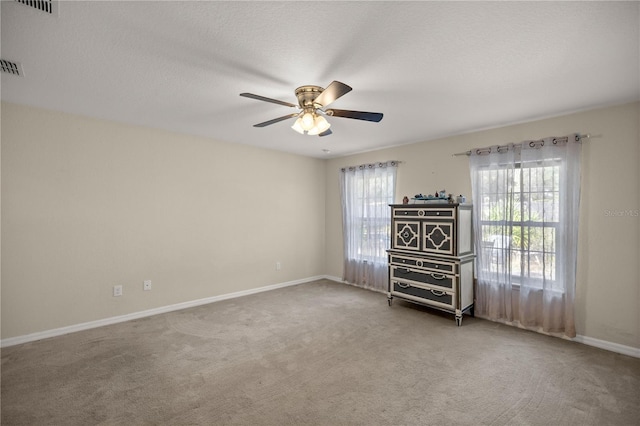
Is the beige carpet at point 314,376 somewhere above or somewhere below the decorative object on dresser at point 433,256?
below

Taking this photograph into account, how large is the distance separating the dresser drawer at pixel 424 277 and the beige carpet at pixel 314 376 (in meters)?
0.46

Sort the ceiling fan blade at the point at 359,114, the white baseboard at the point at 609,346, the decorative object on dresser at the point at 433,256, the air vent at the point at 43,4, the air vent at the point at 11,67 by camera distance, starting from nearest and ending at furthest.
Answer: the air vent at the point at 43,4
the air vent at the point at 11,67
the ceiling fan blade at the point at 359,114
the white baseboard at the point at 609,346
the decorative object on dresser at the point at 433,256

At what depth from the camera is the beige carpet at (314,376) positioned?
1.98 m

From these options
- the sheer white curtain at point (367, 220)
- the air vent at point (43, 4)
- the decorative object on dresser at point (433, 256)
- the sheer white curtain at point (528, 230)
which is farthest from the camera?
the sheer white curtain at point (367, 220)

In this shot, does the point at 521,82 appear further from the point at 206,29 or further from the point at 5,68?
the point at 5,68

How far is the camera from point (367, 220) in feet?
16.7

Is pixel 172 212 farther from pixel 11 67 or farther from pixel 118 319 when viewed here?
pixel 11 67

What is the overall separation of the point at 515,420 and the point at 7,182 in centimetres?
479

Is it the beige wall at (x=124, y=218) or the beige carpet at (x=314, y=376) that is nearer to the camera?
the beige carpet at (x=314, y=376)

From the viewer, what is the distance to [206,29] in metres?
1.75

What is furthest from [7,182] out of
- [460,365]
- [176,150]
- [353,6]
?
[460,365]

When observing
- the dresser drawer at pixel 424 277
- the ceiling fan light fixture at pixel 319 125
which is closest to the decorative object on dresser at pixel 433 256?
the dresser drawer at pixel 424 277

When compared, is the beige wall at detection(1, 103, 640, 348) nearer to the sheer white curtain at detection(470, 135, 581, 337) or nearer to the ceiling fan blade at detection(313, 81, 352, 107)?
the sheer white curtain at detection(470, 135, 581, 337)

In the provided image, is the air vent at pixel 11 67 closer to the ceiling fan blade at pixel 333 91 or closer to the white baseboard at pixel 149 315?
the ceiling fan blade at pixel 333 91
